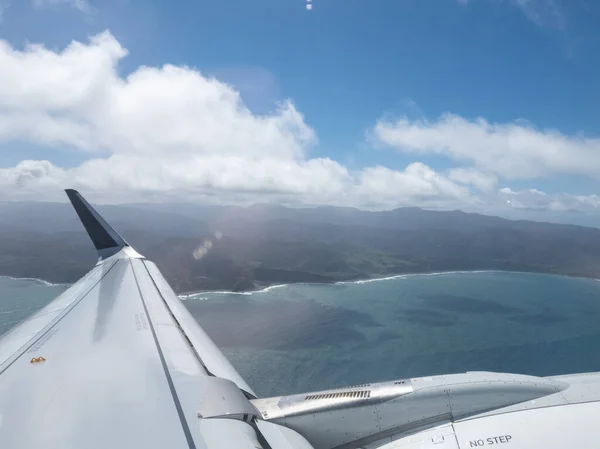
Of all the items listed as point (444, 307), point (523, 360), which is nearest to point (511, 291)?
point (444, 307)

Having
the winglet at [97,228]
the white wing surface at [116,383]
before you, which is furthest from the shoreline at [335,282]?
the white wing surface at [116,383]

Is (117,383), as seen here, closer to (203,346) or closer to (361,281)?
(203,346)

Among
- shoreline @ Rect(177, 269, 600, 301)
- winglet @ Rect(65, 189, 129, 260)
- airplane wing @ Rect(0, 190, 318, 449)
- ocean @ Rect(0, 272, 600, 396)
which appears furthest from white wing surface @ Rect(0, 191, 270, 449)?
shoreline @ Rect(177, 269, 600, 301)

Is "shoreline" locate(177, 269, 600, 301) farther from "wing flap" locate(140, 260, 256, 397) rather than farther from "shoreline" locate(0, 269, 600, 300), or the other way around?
"wing flap" locate(140, 260, 256, 397)

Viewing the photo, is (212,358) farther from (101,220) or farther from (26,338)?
(101,220)

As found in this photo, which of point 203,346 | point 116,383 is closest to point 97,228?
point 203,346

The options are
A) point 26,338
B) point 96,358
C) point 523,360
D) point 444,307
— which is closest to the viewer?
point 96,358

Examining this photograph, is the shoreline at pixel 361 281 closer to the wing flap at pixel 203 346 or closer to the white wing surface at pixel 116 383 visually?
the wing flap at pixel 203 346
